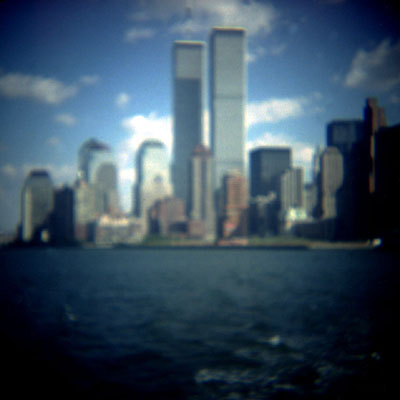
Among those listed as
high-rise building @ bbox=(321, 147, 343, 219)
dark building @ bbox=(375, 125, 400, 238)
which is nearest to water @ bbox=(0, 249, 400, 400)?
dark building @ bbox=(375, 125, 400, 238)

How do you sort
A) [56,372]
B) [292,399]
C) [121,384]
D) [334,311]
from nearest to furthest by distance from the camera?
1. [292,399]
2. [121,384]
3. [56,372]
4. [334,311]

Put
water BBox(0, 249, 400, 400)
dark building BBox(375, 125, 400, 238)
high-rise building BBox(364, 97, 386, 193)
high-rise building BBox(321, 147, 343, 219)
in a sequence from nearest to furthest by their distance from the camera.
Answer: water BBox(0, 249, 400, 400), dark building BBox(375, 125, 400, 238), high-rise building BBox(364, 97, 386, 193), high-rise building BBox(321, 147, 343, 219)

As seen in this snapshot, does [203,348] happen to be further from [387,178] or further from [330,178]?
[330,178]

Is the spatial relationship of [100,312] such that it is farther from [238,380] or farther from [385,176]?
[385,176]

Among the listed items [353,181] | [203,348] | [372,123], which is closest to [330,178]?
[353,181]

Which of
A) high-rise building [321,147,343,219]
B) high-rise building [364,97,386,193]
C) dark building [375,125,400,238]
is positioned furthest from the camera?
high-rise building [321,147,343,219]

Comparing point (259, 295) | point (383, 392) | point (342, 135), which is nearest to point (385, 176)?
point (342, 135)

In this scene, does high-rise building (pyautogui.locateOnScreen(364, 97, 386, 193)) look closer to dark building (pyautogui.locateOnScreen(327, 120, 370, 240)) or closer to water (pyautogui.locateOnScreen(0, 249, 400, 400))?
dark building (pyautogui.locateOnScreen(327, 120, 370, 240))
